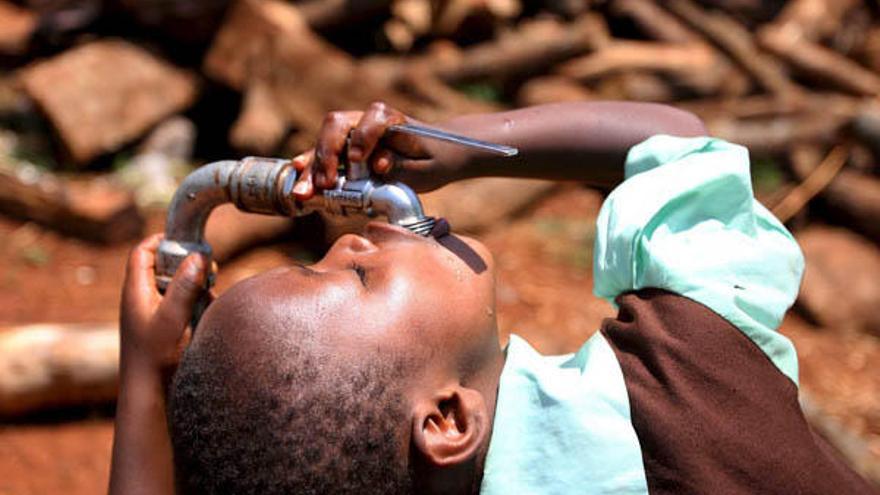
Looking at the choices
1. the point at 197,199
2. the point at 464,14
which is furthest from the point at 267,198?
the point at 464,14

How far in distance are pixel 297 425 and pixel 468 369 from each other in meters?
0.28

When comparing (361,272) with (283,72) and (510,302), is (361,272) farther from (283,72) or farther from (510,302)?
(283,72)

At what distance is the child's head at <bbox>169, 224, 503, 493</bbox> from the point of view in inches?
54.4

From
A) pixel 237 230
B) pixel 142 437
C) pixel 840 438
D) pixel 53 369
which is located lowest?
pixel 237 230

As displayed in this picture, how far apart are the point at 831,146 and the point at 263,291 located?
469cm

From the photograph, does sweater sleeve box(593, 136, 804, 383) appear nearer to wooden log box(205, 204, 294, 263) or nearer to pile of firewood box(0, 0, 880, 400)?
wooden log box(205, 204, 294, 263)

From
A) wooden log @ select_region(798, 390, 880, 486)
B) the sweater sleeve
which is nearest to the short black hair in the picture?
the sweater sleeve

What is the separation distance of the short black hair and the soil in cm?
198

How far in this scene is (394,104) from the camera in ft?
16.4

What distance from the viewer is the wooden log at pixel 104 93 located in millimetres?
5293

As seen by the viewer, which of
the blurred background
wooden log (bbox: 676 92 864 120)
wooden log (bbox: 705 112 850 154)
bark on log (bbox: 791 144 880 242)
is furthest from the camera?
wooden log (bbox: 676 92 864 120)

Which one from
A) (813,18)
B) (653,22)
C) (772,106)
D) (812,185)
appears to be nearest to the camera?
(812,185)

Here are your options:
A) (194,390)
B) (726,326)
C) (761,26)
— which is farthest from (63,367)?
(761,26)

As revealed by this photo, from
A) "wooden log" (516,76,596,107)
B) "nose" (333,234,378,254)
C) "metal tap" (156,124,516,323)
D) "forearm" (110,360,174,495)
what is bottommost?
"wooden log" (516,76,596,107)
